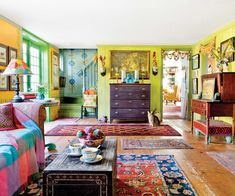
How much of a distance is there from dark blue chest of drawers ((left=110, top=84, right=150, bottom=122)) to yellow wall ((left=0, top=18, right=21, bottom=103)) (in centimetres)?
285

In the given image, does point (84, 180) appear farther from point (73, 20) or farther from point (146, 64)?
point (146, 64)

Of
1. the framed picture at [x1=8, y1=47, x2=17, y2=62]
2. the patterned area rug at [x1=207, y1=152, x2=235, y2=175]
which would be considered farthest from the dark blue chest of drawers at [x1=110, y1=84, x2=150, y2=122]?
the patterned area rug at [x1=207, y1=152, x2=235, y2=175]

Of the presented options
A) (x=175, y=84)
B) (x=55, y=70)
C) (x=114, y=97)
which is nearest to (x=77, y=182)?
(x=114, y=97)

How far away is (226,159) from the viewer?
134 inches

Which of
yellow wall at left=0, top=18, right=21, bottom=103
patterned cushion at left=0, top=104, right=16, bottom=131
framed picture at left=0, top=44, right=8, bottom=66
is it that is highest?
yellow wall at left=0, top=18, right=21, bottom=103

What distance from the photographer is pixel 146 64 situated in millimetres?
7289

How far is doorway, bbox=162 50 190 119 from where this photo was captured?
7.51m

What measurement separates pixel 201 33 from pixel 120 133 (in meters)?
3.12

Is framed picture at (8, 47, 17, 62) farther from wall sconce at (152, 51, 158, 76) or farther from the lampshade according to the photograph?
wall sconce at (152, 51, 158, 76)

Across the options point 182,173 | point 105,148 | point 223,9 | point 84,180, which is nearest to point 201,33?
point 223,9

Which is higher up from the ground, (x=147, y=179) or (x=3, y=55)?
(x=3, y=55)

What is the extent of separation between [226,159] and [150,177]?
1.39m

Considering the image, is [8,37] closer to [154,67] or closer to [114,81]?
[114,81]

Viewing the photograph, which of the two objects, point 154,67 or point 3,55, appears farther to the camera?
point 154,67
